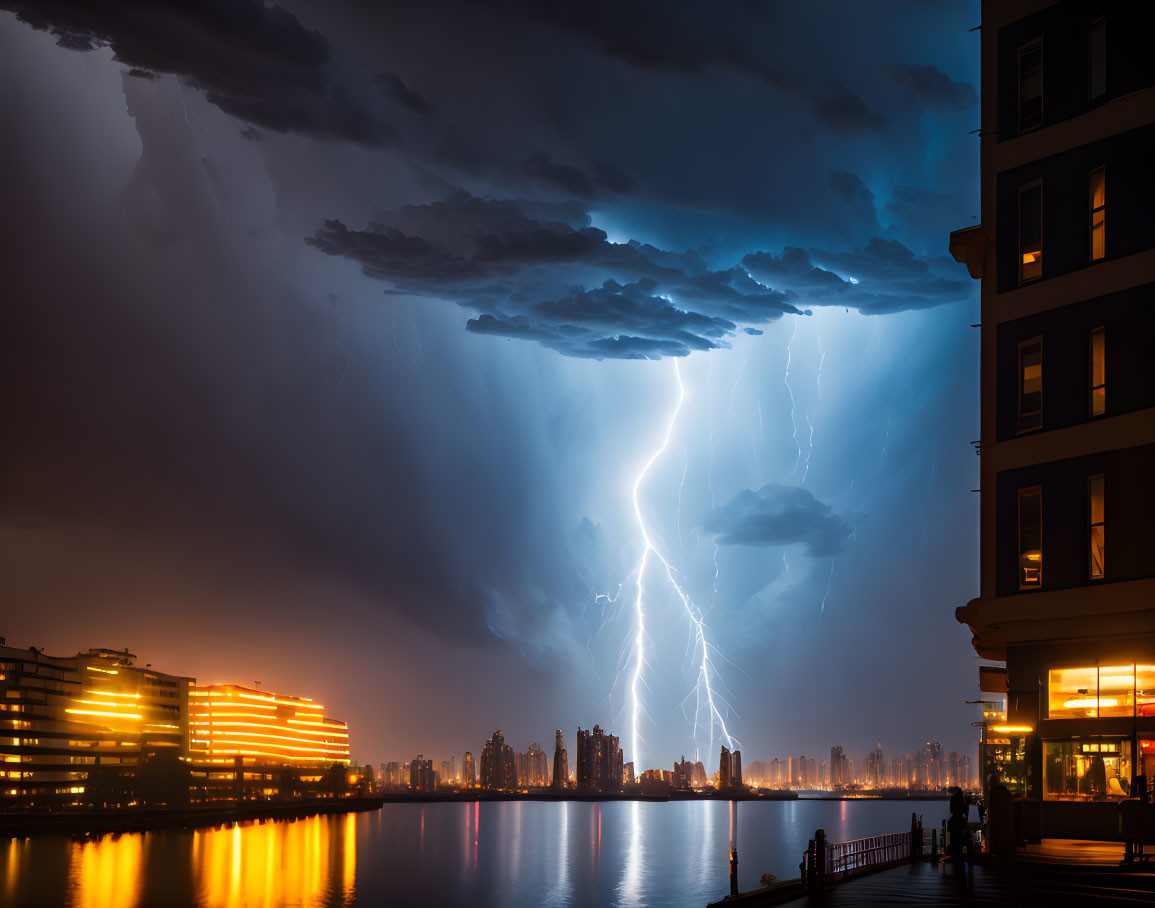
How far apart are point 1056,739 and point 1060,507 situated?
6092 millimetres

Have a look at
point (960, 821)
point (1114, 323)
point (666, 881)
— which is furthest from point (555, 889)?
→ point (1114, 323)

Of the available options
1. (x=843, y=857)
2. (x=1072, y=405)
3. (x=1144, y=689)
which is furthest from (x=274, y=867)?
(x=1072, y=405)

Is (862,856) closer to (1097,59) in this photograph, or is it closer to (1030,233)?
(1030,233)

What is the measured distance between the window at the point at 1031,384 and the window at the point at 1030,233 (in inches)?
77.3

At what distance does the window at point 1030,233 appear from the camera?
105 feet

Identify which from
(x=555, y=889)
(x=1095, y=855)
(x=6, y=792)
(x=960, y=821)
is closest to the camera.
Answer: (x=1095, y=855)

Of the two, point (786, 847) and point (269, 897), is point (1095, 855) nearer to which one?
point (269, 897)

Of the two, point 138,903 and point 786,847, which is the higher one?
point 138,903

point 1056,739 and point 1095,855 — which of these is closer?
point 1095,855

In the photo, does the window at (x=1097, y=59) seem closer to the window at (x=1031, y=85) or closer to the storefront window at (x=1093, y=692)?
the window at (x=1031, y=85)

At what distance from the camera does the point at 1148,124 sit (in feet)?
97.6

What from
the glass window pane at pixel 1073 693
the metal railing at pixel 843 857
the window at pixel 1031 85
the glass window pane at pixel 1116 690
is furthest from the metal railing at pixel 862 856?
the window at pixel 1031 85

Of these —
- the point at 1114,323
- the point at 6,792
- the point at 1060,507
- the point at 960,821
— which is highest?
the point at 1114,323

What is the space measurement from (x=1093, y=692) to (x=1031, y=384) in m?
8.43
